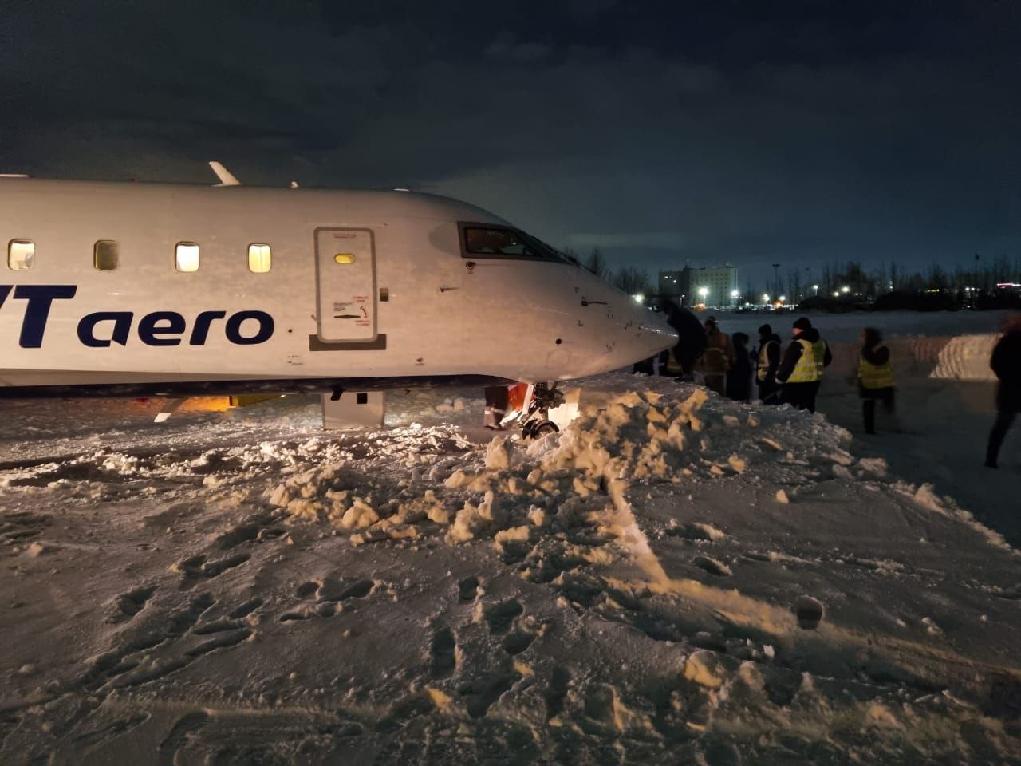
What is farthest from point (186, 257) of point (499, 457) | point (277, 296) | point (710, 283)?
point (710, 283)

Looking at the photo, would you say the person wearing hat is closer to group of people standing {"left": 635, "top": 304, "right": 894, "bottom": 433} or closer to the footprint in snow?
group of people standing {"left": 635, "top": 304, "right": 894, "bottom": 433}

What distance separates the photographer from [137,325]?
7.66 meters

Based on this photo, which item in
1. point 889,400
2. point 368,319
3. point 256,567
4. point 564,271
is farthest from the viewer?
point 889,400

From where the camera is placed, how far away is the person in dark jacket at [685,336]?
45.2 feet

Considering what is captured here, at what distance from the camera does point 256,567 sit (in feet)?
15.9

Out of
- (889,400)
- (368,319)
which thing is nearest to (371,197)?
(368,319)

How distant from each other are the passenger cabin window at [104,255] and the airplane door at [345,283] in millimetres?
2257

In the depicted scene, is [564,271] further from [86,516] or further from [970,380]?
[970,380]

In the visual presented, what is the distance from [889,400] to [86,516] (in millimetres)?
10687

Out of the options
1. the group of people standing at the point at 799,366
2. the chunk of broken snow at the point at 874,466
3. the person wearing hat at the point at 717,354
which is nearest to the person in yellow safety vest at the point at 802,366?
the group of people standing at the point at 799,366

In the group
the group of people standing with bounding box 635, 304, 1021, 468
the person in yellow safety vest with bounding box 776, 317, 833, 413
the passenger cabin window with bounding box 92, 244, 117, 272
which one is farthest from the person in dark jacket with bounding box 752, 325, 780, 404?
the passenger cabin window with bounding box 92, 244, 117, 272

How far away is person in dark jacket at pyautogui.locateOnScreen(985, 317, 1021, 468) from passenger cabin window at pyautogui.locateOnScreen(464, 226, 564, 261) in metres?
5.58

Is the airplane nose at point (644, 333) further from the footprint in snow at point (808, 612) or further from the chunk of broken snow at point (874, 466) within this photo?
the footprint in snow at point (808, 612)

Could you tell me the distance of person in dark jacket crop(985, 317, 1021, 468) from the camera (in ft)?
25.4
